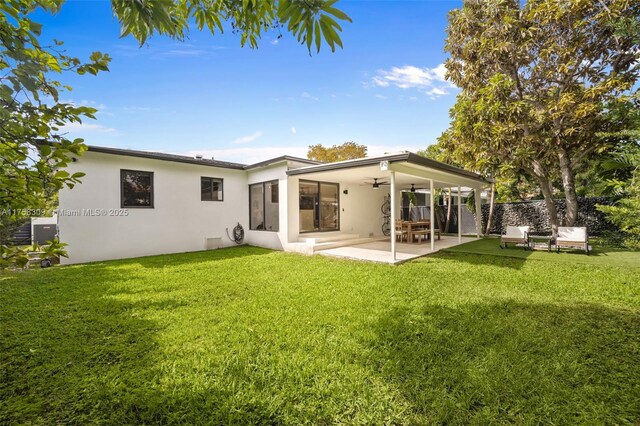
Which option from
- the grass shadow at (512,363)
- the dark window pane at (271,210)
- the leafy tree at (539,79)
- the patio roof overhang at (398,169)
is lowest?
the grass shadow at (512,363)

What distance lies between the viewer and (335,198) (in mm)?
12156

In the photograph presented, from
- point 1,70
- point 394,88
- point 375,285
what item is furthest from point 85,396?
point 394,88

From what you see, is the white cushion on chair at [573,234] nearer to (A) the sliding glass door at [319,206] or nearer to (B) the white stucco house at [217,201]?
(B) the white stucco house at [217,201]

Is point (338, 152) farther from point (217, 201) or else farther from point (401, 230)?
point (217, 201)

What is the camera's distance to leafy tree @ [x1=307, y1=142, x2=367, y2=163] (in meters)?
27.5

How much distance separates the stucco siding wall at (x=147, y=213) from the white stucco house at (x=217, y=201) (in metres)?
0.03

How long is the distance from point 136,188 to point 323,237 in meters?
6.69

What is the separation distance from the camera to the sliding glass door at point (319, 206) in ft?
36.6

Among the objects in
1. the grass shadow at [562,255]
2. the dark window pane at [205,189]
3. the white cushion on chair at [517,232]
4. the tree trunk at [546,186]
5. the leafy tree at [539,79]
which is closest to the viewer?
the grass shadow at [562,255]

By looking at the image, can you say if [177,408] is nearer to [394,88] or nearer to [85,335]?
[85,335]

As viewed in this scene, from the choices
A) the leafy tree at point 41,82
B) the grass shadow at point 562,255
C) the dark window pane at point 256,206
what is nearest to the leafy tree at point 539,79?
the grass shadow at point 562,255

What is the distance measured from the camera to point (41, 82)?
1.37 m

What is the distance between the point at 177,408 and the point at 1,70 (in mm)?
2461

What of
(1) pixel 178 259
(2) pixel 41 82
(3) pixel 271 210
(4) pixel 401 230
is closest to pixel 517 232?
(4) pixel 401 230
